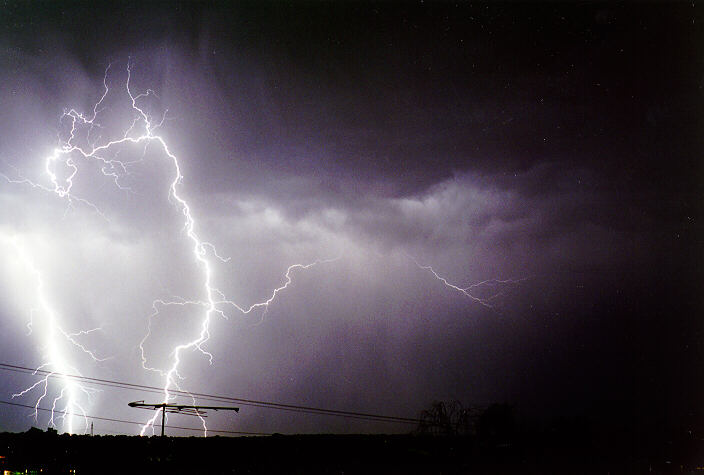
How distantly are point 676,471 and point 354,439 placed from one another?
11.4 meters

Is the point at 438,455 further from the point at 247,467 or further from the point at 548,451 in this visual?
the point at 247,467

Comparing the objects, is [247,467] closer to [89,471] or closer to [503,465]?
[89,471]

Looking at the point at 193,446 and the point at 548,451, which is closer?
the point at 193,446

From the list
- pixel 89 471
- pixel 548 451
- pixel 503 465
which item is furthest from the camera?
pixel 548 451

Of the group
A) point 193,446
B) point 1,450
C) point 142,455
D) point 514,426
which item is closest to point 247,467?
point 193,446

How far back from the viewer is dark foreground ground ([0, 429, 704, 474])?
1426cm

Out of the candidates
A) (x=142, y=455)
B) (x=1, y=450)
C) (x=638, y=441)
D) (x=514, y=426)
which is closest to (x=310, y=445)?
(x=142, y=455)

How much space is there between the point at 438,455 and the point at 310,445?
393cm

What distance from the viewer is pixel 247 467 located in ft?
46.7

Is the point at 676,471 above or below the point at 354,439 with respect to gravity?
below

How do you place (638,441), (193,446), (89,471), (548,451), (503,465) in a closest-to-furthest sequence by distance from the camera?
1. (89,471)
2. (193,446)
3. (503,465)
4. (548,451)
5. (638,441)

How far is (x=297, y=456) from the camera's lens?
15250mm

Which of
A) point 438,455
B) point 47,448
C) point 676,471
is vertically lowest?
point 676,471

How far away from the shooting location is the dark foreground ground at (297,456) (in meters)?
14.3
